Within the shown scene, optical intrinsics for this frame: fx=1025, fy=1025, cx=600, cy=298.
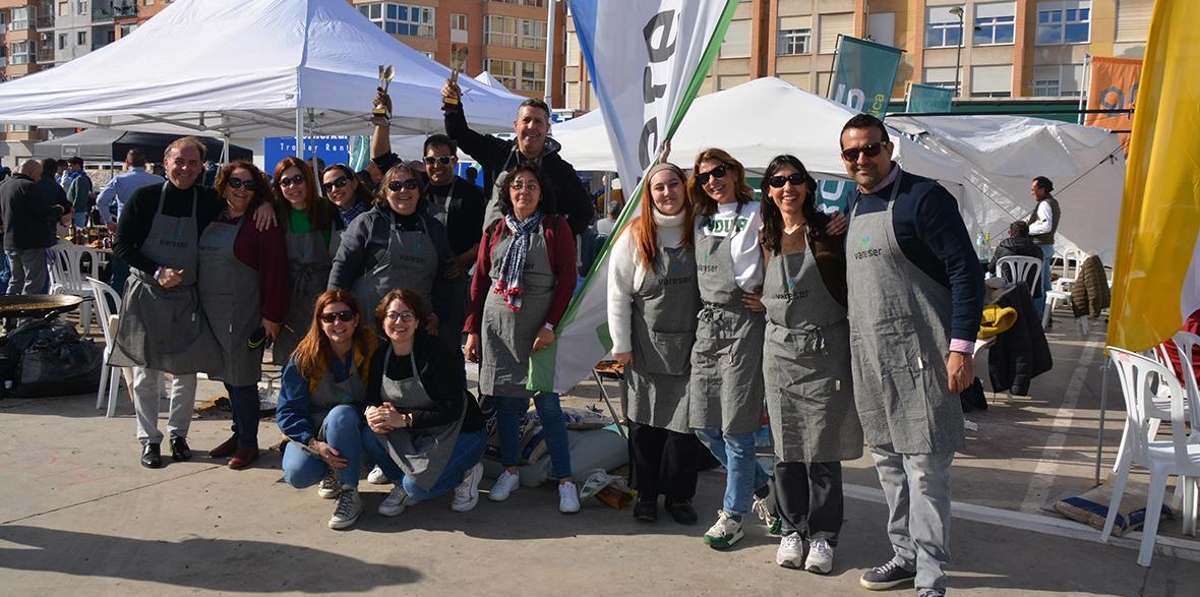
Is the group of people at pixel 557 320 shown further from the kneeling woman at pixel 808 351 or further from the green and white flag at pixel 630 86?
the green and white flag at pixel 630 86

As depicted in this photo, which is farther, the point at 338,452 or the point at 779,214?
the point at 338,452

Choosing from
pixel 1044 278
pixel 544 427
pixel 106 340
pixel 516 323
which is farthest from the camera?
pixel 1044 278

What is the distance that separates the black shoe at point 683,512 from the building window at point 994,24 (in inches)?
1821

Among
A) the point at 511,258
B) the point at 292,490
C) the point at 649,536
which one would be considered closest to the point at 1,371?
the point at 292,490

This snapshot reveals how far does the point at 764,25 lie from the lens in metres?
51.1

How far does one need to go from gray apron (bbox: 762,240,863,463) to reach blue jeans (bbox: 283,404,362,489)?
1.92 m

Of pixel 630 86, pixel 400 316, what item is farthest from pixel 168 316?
pixel 630 86

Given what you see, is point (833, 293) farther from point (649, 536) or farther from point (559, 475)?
point (559, 475)

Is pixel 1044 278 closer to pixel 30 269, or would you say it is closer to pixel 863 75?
pixel 863 75

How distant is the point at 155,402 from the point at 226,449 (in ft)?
1.51

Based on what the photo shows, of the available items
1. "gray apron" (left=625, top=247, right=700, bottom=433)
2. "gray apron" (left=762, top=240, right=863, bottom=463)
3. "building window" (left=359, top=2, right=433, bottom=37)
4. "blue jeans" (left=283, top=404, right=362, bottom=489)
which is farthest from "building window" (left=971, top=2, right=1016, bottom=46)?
"blue jeans" (left=283, top=404, right=362, bottom=489)

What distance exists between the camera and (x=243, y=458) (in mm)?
5562

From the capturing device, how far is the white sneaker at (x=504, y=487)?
5059 millimetres

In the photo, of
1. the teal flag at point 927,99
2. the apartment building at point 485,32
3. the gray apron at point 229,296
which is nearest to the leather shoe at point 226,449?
the gray apron at point 229,296
